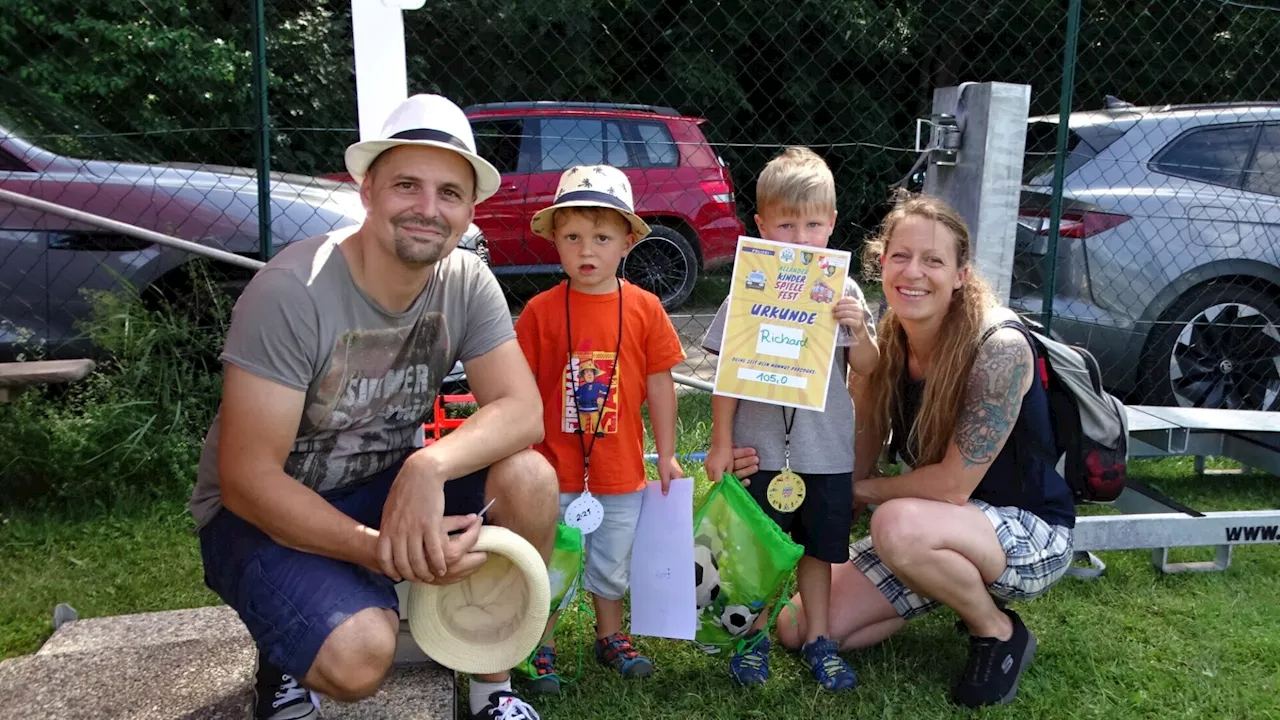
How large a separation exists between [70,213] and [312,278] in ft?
7.11

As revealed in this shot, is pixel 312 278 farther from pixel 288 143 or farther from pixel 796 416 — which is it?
→ pixel 288 143

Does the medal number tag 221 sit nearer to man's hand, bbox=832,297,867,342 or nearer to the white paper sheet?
the white paper sheet

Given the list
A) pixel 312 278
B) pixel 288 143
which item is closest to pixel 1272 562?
pixel 312 278

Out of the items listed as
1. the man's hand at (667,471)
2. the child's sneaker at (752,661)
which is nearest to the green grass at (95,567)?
the man's hand at (667,471)

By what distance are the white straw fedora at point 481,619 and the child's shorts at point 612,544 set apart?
49cm

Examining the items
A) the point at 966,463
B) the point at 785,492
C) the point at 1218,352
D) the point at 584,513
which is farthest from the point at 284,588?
the point at 1218,352

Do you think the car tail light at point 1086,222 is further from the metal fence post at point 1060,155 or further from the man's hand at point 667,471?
the man's hand at point 667,471

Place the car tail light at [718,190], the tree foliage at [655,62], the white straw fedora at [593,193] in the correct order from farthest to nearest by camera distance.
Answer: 1. the tree foliage at [655,62]
2. the car tail light at [718,190]
3. the white straw fedora at [593,193]

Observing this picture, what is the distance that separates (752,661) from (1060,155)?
2893 mm

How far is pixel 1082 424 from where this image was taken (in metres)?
2.90

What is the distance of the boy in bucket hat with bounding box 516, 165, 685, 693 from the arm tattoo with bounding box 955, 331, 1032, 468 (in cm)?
77

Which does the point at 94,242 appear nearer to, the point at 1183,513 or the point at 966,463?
the point at 966,463

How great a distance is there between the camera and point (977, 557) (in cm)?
271

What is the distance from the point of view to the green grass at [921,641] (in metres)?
2.75
